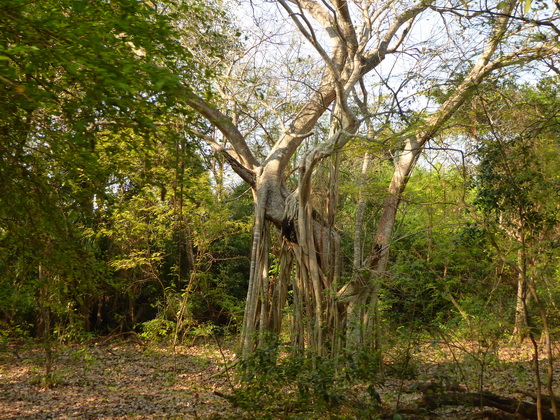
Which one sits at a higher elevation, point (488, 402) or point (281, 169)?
point (281, 169)

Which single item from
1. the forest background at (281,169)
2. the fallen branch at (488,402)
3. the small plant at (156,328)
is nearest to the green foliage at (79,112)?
the forest background at (281,169)

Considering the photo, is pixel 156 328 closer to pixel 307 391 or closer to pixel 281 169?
pixel 281 169

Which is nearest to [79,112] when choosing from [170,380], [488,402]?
[488,402]

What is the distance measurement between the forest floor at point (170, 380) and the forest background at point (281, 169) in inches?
15.4

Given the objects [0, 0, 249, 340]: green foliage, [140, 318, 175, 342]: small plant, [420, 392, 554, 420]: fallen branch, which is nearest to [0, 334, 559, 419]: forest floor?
[420, 392, 554, 420]: fallen branch

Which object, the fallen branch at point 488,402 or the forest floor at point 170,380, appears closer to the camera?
the fallen branch at point 488,402

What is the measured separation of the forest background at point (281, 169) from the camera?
10.9 ft

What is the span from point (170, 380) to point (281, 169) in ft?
10.3

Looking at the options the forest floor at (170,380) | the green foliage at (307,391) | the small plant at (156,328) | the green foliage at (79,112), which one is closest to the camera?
the green foliage at (79,112)

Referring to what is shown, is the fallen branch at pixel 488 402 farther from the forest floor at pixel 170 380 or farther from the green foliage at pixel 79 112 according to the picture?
the green foliage at pixel 79 112

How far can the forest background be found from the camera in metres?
3.31

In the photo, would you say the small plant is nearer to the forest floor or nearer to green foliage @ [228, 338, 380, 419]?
the forest floor

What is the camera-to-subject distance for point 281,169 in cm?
736

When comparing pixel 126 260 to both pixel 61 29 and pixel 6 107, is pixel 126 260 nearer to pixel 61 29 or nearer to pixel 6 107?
pixel 6 107
